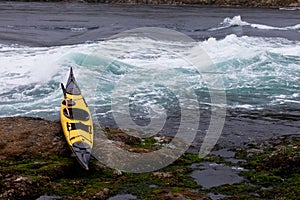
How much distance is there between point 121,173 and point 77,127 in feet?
7.64

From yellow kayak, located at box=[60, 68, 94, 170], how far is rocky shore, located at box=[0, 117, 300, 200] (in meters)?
0.25

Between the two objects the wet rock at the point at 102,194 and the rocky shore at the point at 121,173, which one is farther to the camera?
the rocky shore at the point at 121,173

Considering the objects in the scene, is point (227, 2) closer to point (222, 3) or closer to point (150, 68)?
point (222, 3)

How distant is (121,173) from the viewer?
10906 millimetres

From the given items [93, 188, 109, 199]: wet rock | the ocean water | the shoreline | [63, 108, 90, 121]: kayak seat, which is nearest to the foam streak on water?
the ocean water

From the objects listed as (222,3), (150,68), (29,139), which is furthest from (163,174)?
(222,3)

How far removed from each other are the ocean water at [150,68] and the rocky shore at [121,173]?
3331 mm

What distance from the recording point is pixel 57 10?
58.4m

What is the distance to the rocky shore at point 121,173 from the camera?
9.82 metres

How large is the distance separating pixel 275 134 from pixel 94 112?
6.93 m

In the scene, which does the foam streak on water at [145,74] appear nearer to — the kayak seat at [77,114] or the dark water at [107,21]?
the kayak seat at [77,114]

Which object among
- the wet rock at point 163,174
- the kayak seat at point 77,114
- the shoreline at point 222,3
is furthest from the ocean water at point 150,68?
the shoreline at point 222,3

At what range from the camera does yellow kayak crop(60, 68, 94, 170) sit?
1128 centimetres

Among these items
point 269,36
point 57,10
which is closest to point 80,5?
point 57,10
